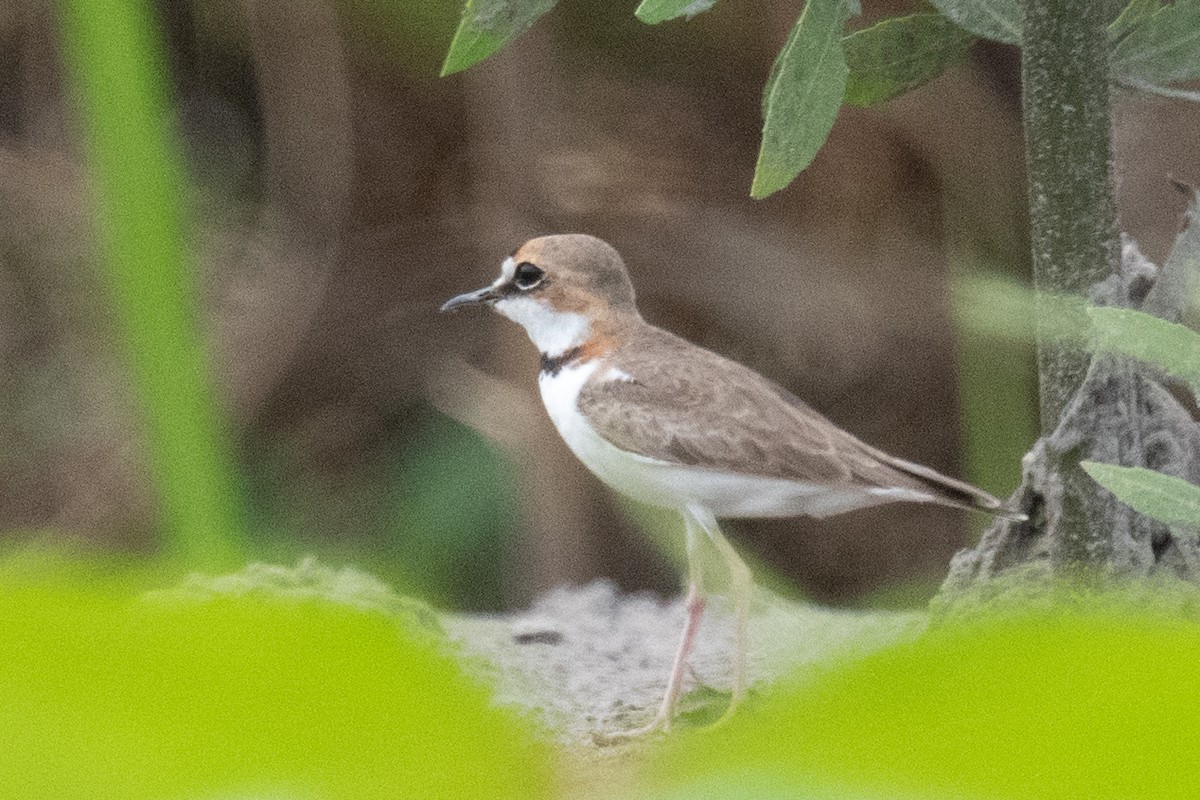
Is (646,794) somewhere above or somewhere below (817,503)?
above

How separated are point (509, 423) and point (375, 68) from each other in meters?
0.44

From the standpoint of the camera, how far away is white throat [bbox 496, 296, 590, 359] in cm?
82

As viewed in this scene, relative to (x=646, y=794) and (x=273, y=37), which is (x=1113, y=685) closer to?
(x=646, y=794)

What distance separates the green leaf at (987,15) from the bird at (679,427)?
18cm

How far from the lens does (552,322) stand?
83 centimetres

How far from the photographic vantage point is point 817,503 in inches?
28.7

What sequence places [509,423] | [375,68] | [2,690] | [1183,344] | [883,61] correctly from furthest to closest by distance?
[375,68]
[509,423]
[883,61]
[1183,344]
[2,690]

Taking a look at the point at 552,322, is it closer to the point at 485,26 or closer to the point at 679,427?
the point at 679,427

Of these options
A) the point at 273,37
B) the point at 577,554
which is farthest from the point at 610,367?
the point at 273,37

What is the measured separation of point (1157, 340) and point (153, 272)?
0.38 metres

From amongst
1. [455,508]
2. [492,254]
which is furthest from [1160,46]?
[492,254]

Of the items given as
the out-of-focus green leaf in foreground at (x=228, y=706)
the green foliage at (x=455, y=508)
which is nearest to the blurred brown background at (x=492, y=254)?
the green foliage at (x=455, y=508)

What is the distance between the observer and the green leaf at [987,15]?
618 millimetres

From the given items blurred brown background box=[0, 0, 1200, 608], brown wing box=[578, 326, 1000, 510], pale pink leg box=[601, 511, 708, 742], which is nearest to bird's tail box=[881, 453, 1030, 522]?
brown wing box=[578, 326, 1000, 510]
